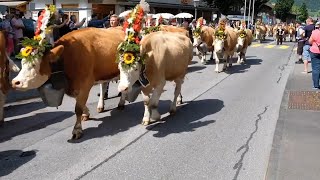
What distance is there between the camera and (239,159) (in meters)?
6.04

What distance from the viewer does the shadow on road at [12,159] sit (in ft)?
18.1

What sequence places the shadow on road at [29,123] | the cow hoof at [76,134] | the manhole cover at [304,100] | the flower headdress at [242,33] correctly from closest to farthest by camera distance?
the cow hoof at [76,134] → the shadow on road at [29,123] → the manhole cover at [304,100] → the flower headdress at [242,33]

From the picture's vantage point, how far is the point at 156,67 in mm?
7461

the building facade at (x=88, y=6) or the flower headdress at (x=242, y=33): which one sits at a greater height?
the building facade at (x=88, y=6)

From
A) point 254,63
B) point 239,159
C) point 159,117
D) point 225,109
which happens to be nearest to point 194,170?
point 239,159

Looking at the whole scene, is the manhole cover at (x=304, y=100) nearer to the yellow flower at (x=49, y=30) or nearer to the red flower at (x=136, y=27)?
the red flower at (x=136, y=27)

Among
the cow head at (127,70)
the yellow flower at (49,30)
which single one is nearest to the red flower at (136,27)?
the cow head at (127,70)

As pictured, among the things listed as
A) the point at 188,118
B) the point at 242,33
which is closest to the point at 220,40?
the point at 242,33

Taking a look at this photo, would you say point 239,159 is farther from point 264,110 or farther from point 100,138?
point 264,110

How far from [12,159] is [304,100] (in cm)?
691

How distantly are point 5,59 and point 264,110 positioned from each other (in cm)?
543

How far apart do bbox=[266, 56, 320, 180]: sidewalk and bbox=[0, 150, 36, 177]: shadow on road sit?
130 inches

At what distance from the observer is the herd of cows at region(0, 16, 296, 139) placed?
247 inches

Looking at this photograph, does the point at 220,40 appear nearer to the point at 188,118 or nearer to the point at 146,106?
the point at 188,118
